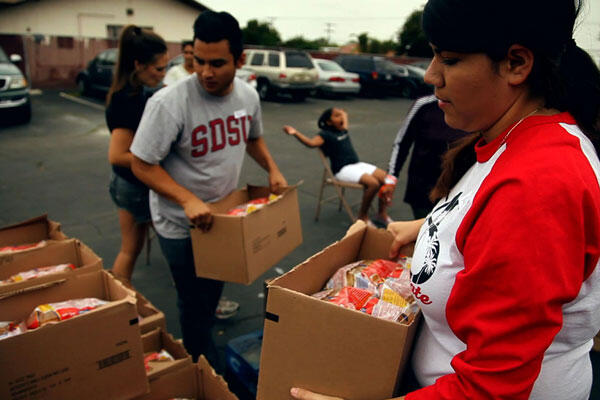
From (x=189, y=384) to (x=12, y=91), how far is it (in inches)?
386

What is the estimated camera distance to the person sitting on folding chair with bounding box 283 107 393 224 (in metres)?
5.21

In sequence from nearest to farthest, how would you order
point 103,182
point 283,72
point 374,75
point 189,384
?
point 189,384 → point 103,182 → point 283,72 → point 374,75

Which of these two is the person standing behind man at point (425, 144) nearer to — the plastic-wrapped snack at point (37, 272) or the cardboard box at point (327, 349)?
the cardboard box at point (327, 349)

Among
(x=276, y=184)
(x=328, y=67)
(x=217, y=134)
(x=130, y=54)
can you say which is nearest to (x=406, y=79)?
(x=328, y=67)

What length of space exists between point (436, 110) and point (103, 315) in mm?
2310

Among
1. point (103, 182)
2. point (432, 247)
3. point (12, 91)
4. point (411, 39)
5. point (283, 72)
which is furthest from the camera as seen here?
point (411, 39)

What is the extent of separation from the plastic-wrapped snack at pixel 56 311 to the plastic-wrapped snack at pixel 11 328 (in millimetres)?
28

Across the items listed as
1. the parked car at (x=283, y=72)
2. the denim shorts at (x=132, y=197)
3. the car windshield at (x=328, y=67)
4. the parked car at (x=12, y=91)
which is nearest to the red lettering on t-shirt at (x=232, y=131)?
the denim shorts at (x=132, y=197)

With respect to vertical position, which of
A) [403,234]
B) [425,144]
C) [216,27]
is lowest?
[403,234]

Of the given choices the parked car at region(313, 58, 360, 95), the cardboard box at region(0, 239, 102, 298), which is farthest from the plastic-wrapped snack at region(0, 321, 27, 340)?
the parked car at region(313, 58, 360, 95)

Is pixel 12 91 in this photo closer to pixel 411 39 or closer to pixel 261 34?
pixel 261 34

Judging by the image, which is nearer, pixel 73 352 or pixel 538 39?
pixel 538 39

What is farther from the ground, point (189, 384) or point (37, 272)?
point (37, 272)

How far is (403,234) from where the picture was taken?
159 centimetres
